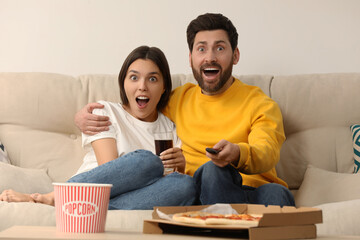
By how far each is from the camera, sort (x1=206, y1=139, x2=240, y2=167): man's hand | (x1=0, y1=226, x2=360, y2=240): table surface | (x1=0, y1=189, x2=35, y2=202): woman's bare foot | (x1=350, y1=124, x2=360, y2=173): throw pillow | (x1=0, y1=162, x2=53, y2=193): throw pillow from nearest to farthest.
Answer: 1. (x1=0, y1=226, x2=360, y2=240): table surface
2. (x1=206, y1=139, x2=240, y2=167): man's hand
3. (x1=0, y1=189, x2=35, y2=202): woman's bare foot
4. (x1=0, y1=162, x2=53, y2=193): throw pillow
5. (x1=350, y1=124, x2=360, y2=173): throw pillow

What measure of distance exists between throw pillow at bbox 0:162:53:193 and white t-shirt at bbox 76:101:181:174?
0.54 ft

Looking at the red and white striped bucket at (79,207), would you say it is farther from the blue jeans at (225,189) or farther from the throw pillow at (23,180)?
the throw pillow at (23,180)

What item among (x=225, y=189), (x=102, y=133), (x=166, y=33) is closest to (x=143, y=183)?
(x=225, y=189)

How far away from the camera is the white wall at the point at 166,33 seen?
103 inches

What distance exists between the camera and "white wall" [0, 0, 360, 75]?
260 centimetres

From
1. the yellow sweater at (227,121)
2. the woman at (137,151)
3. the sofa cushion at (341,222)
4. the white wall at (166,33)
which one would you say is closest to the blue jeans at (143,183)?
the woman at (137,151)

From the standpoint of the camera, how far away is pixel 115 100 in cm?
224

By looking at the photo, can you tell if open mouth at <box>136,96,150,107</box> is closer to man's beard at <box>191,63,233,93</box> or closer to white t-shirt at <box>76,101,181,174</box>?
white t-shirt at <box>76,101,181,174</box>

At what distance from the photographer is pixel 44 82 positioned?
88.6 inches

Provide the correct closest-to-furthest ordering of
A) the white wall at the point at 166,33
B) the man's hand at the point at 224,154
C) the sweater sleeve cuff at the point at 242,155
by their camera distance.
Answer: the man's hand at the point at 224,154 → the sweater sleeve cuff at the point at 242,155 → the white wall at the point at 166,33

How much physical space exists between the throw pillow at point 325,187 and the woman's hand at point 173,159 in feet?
1.91

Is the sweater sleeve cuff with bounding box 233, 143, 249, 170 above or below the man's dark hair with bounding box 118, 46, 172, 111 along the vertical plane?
below

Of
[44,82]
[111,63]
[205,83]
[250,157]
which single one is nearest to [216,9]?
[111,63]

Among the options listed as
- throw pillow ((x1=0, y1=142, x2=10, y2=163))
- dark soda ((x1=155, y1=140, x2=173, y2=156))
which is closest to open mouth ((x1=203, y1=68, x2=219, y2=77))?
dark soda ((x1=155, y1=140, x2=173, y2=156))
